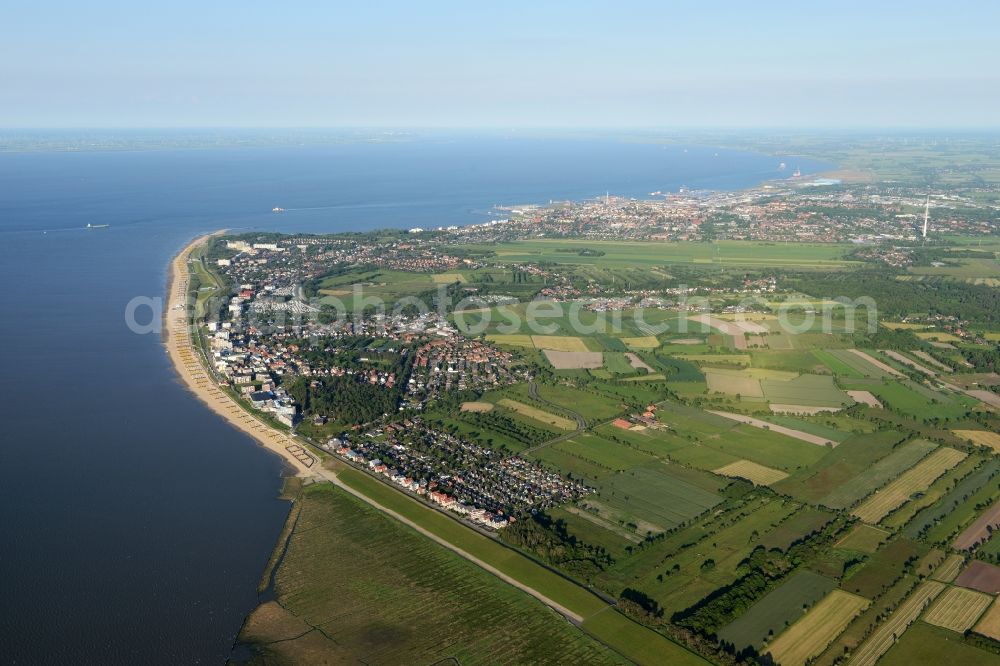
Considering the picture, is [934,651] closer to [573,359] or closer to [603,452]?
[603,452]

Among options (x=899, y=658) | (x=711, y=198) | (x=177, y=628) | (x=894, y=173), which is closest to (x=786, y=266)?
(x=711, y=198)

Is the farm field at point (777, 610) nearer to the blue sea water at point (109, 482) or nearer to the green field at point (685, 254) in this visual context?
the blue sea water at point (109, 482)

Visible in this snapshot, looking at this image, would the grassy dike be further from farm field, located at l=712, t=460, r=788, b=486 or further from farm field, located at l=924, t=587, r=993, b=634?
farm field, located at l=712, t=460, r=788, b=486

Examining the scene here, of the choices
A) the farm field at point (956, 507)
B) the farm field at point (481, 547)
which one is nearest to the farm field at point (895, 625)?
the farm field at point (956, 507)

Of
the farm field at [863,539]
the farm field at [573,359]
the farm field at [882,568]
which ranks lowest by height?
the farm field at [882,568]

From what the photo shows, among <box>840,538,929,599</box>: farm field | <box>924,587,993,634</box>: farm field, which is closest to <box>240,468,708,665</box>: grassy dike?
<box>840,538,929,599</box>: farm field

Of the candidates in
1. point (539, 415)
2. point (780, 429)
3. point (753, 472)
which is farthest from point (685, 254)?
point (753, 472)
